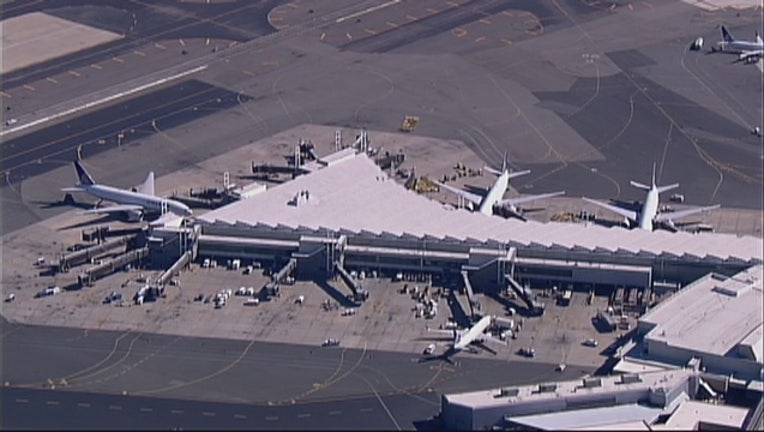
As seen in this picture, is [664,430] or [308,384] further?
[308,384]

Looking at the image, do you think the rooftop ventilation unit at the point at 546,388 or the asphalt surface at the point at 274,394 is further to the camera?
the asphalt surface at the point at 274,394

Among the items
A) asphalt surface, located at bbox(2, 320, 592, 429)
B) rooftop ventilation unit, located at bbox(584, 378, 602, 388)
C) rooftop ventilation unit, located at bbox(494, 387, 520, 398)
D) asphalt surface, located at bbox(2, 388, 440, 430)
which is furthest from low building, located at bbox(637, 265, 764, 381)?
asphalt surface, located at bbox(2, 388, 440, 430)

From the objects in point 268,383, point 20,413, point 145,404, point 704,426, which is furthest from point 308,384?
point 704,426

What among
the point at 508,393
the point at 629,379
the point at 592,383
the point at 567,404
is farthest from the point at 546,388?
the point at 629,379

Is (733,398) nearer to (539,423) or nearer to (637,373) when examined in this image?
(637,373)

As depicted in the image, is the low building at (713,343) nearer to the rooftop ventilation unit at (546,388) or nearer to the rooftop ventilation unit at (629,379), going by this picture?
the rooftop ventilation unit at (629,379)

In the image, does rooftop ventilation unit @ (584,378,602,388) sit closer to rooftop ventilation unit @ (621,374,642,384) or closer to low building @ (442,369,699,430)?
low building @ (442,369,699,430)

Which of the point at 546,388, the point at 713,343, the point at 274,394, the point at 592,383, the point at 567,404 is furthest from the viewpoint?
the point at 274,394

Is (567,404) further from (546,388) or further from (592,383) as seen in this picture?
(592,383)

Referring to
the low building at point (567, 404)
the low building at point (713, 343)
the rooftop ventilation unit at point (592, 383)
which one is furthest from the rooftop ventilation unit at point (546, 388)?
the low building at point (713, 343)

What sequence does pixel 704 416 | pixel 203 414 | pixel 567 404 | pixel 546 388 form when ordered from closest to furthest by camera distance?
pixel 704 416
pixel 567 404
pixel 546 388
pixel 203 414
